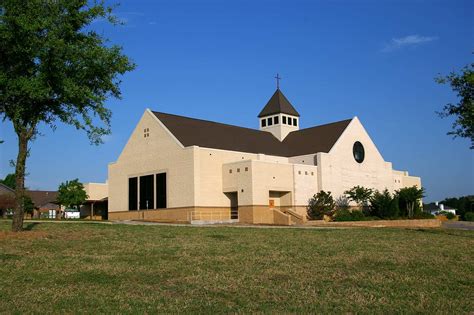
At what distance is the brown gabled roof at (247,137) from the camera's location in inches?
2073

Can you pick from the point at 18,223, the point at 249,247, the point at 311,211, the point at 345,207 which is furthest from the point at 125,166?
the point at 249,247

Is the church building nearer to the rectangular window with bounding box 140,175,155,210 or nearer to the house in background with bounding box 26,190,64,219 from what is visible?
the rectangular window with bounding box 140,175,155,210

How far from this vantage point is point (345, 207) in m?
55.8

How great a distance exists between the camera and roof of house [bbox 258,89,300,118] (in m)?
64.8

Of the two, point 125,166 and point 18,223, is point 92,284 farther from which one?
point 125,166

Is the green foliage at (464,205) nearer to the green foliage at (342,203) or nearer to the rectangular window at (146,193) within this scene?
the green foliage at (342,203)

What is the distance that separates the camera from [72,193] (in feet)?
203

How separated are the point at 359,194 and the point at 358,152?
21.1 feet

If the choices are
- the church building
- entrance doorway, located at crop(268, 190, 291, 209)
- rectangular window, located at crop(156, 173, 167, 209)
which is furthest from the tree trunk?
entrance doorway, located at crop(268, 190, 291, 209)

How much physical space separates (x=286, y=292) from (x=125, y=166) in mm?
46920

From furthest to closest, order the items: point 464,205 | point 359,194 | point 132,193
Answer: point 464,205 < point 132,193 < point 359,194

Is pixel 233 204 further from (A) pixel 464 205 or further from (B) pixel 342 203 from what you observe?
(A) pixel 464 205

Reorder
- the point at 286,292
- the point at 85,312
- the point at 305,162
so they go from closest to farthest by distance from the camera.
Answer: the point at 85,312
the point at 286,292
the point at 305,162

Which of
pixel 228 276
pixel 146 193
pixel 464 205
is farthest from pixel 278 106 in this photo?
pixel 228 276
